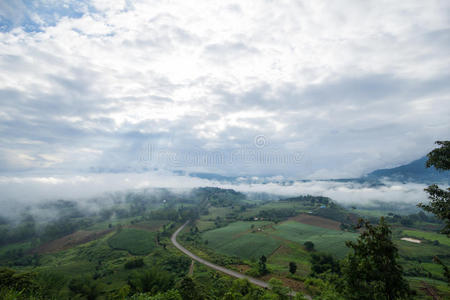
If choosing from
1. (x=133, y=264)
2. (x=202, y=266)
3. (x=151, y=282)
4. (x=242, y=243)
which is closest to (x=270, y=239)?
(x=242, y=243)

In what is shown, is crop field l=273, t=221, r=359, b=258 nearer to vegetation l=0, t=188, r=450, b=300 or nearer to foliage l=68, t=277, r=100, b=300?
vegetation l=0, t=188, r=450, b=300

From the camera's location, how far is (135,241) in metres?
145

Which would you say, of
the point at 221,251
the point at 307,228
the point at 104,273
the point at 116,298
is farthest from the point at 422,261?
the point at 104,273

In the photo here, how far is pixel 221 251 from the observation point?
11944cm

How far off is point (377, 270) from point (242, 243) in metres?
119

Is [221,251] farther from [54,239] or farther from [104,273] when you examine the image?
[54,239]

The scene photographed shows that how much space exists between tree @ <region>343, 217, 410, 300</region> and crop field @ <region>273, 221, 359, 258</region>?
102015 mm

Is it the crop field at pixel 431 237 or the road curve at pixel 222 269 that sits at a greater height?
the road curve at pixel 222 269

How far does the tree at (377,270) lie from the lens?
655 inches

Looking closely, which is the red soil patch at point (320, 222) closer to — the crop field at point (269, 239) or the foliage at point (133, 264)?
the crop field at point (269, 239)

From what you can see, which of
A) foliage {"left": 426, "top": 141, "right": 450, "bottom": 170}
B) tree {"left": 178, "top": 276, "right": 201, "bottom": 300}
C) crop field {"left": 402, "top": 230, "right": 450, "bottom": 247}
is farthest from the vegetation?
foliage {"left": 426, "top": 141, "right": 450, "bottom": 170}

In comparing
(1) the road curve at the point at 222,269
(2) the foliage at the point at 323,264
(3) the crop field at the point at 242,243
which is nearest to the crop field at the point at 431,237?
(2) the foliage at the point at 323,264

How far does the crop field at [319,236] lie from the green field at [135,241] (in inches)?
3548

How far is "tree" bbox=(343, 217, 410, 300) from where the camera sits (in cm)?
1664
